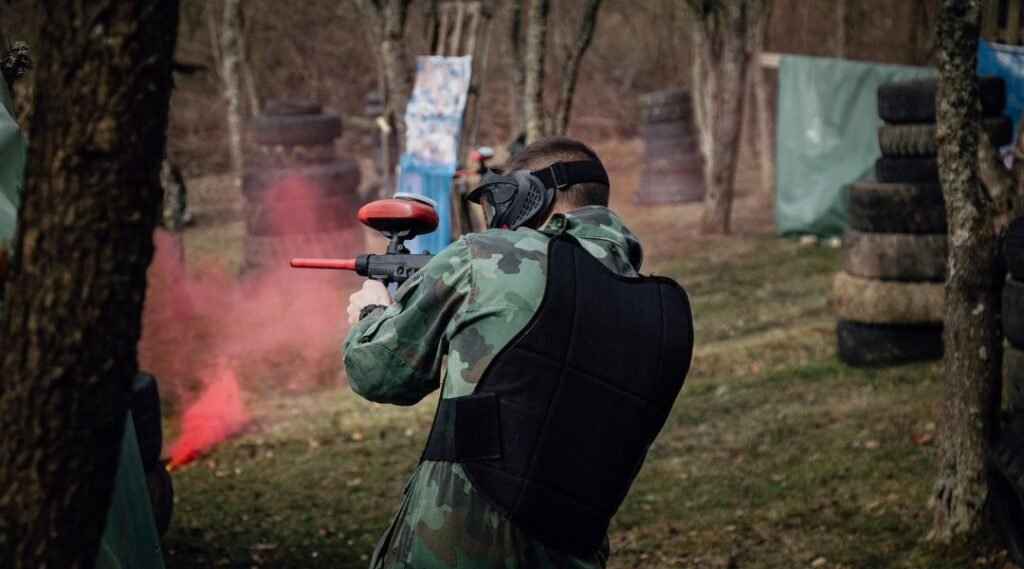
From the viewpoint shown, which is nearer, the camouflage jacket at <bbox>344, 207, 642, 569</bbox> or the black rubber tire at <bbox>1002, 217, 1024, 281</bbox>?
the camouflage jacket at <bbox>344, 207, 642, 569</bbox>

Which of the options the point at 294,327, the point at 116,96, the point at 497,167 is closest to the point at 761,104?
the point at 294,327

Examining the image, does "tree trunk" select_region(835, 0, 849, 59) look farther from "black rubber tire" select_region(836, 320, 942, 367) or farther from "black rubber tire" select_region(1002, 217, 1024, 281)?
"black rubber tire" select_region(1002, 217, 1024, 281)

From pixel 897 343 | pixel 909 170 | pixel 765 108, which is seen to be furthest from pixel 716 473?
pixel 765 108

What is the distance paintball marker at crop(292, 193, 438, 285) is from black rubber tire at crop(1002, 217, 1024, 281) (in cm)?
292

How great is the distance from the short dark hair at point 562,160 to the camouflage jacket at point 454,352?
180 millimetres

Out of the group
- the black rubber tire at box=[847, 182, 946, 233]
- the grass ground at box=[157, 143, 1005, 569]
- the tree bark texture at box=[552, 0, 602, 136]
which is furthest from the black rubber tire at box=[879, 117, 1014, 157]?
the tree bark texture at box=[552, 0, 602, 136]

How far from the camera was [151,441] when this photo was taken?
5.27m

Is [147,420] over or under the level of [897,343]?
over

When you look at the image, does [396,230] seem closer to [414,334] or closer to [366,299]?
[366,299]

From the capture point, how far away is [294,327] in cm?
1211

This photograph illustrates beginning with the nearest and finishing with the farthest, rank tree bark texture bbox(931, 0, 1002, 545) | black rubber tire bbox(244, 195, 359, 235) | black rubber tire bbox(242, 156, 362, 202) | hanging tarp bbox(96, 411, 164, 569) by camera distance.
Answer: hanging tarp bbox(96, 411, 164, 569)
tree bark texture bbox(931, 0, 1002, 545)
black rubber tire bbox(242, 156, 362, 202)
black rubber tire bbox(244, 195, 359, 235)

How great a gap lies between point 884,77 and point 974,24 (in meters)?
10.2

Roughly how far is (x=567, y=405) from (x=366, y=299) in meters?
0.69

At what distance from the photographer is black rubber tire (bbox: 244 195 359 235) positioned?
14.6 metres
